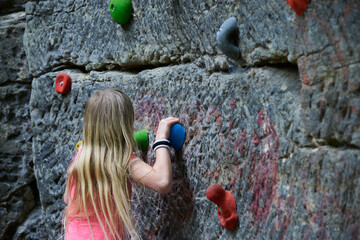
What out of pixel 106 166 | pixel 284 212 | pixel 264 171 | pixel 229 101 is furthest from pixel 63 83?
pixel 284 212

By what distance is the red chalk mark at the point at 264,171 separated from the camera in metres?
1.33

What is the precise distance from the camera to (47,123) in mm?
2447

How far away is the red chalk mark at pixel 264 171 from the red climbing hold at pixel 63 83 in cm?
118

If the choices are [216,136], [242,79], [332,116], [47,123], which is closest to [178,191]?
[216,136]

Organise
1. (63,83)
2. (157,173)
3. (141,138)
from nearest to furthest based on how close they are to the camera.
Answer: (157,173) < (141,138) < (63,83)

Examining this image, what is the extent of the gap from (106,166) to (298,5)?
0.82m

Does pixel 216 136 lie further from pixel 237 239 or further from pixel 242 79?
pixel 237 239

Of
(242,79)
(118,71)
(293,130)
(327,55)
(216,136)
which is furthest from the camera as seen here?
(118,71)

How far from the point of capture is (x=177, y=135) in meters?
1.71

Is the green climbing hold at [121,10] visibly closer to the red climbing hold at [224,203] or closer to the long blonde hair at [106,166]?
the long blonde hair at [106,166]

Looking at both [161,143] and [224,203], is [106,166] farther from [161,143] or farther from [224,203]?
[224,203]

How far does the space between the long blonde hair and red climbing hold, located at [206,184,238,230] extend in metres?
0.33

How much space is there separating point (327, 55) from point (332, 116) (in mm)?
142

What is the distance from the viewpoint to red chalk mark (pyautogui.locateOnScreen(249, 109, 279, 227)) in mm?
1332
